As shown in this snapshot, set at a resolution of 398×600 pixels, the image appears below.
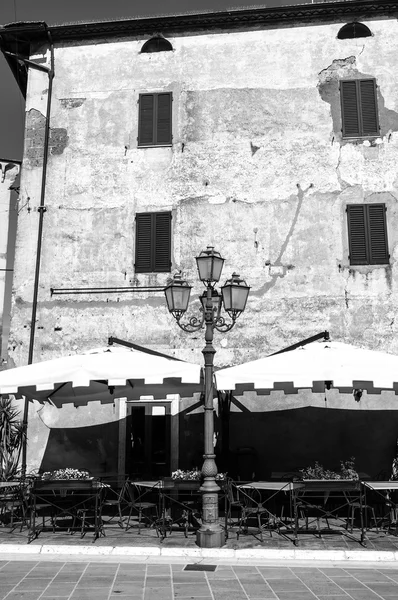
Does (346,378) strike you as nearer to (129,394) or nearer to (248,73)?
(129,394)

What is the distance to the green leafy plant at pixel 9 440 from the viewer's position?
41.0 feet

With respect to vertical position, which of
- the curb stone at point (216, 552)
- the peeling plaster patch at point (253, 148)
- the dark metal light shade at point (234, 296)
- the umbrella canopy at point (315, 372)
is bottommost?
the curb stone at point (216, 552)

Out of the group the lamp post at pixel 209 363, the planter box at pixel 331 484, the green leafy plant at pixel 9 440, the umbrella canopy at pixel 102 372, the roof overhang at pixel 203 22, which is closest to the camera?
the lamp post at pixel 209 363

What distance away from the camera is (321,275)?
1347 centimetres

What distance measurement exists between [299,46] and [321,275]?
18.0 ft

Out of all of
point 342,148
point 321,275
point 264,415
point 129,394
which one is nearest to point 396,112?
point 342,148

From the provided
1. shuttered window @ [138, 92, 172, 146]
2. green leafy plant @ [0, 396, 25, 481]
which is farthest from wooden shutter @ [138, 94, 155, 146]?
green leafy plant @ [0, 396, 25, 481]

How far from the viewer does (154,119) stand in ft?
48.0

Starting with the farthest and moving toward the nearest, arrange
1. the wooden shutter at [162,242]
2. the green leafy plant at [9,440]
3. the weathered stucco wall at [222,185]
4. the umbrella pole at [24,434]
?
1. the wooden shutter at [162,242]
2. the weathered stucco wall at [222,185]
3. the umbrella pole at [24,434]
4. the green leafy plant at [9,440]

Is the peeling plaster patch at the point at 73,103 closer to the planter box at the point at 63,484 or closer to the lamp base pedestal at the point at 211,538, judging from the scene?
the planter box at the point at 63,484

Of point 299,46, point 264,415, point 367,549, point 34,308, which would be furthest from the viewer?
point 299,46

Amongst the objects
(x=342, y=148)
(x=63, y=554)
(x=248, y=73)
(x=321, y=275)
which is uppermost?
(x=248, y=73)

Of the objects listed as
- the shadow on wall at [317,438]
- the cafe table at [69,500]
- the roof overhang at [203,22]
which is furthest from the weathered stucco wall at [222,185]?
the cafe table at [69,500]

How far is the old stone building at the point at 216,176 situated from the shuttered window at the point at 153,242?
32 millimetres
